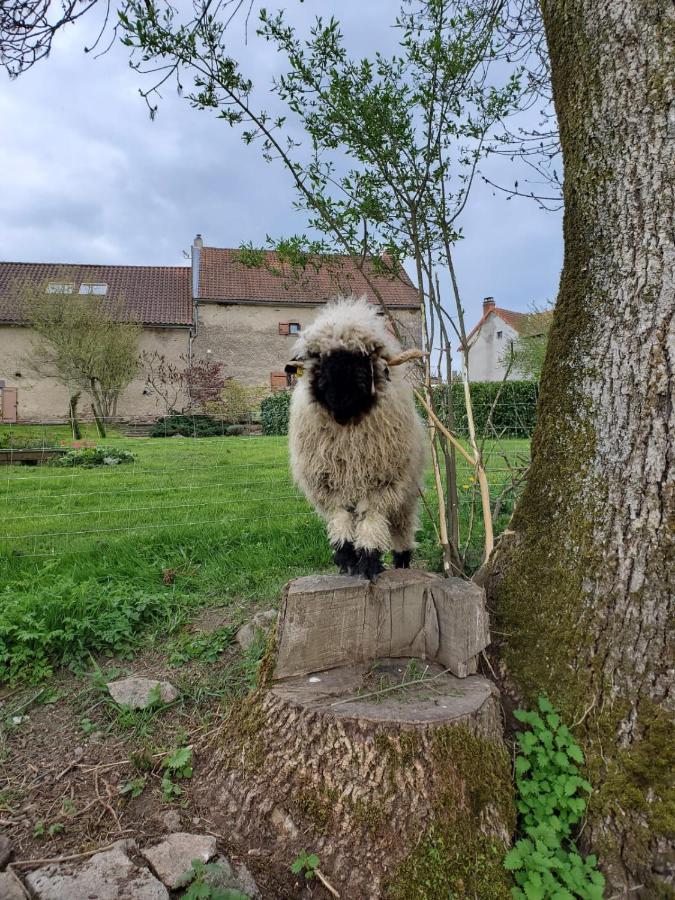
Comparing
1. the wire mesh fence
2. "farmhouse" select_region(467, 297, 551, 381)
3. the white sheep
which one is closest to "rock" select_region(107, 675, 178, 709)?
the white sheep

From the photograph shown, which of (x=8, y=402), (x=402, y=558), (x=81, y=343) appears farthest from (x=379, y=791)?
(x=8, y=402)

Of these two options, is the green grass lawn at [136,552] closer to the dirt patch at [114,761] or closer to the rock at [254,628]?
the dirt patch at [114,761]

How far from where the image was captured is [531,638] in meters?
2.36

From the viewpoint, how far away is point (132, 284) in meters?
29.8

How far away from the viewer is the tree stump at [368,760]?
75.5 inches

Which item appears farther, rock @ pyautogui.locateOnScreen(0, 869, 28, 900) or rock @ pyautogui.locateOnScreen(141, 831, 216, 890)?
rock @ pyautogui.locateOnScreen(141, 831, 216, 890)

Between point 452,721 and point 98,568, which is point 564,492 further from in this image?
point 98,568

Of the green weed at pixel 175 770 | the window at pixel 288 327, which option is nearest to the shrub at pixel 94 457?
the green weed at pixel 175 770

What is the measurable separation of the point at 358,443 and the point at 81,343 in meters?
22.8

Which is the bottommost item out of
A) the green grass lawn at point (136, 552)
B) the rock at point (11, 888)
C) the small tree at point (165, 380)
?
the rock at point (11, 888)

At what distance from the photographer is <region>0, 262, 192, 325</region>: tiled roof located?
91.2 feet

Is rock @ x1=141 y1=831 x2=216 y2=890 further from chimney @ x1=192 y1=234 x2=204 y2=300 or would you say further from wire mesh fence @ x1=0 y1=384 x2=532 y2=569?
chimney @ x1=192 y1=234 x2=204 y2=300

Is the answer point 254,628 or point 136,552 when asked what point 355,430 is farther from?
point 136,552

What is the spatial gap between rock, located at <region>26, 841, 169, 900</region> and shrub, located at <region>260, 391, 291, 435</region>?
61.8 ft
